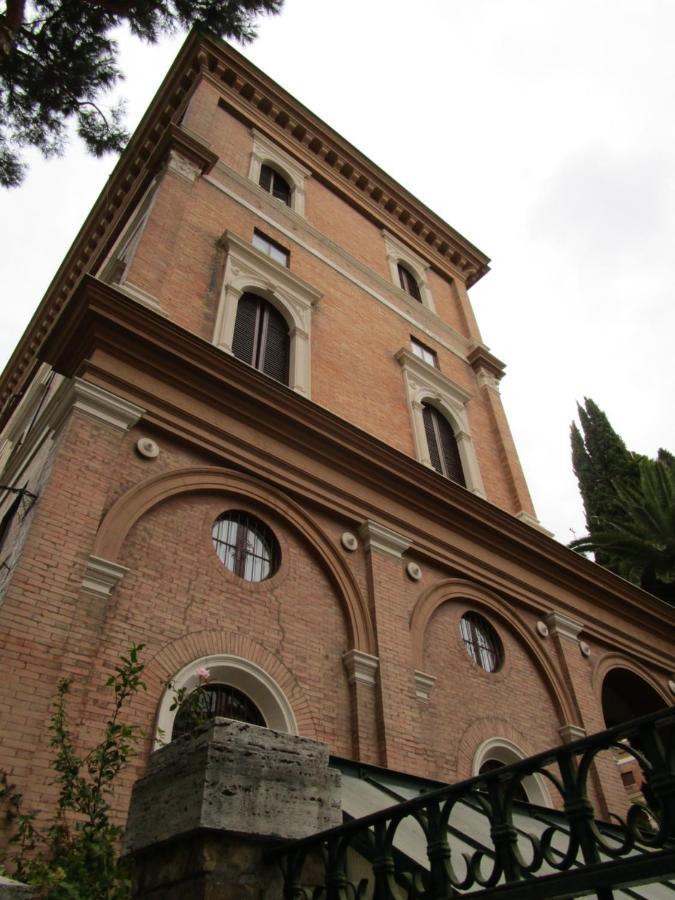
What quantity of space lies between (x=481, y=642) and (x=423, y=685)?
7.83 feet

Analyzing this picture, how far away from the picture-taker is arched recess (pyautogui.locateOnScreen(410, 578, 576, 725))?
11086mm

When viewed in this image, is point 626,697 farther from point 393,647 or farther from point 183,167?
point 183,167

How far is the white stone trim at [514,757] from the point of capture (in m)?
10.4

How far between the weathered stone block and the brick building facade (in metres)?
3.13

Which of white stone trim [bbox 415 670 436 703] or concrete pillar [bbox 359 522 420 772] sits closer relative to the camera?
concrete pillar [bbox 359 522 420 772]

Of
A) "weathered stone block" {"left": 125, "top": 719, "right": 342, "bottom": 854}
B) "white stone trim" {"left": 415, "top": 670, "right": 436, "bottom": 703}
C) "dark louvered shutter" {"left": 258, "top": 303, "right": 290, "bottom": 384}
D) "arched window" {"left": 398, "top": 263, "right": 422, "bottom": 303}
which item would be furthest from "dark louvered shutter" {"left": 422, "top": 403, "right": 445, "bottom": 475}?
"weathered stone block" {"left": 125, "top": 719, "right": 342, "bottom": 854}

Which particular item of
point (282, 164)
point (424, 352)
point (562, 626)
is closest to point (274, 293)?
point (424, 352)

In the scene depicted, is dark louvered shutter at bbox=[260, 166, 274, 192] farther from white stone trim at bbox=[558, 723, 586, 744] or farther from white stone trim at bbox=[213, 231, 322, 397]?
white stone trim at bbox=[558, 723, 586, 744]

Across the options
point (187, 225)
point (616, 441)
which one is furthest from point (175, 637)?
point (616, 441)

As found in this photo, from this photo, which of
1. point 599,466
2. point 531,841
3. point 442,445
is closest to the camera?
point 531,841

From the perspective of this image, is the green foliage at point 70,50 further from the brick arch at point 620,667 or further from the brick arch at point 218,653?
the brick arch at point 620,667

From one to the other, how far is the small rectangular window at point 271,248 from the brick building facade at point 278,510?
0.06m

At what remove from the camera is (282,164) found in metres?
18.2

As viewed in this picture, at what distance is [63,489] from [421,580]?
5.93 metres
